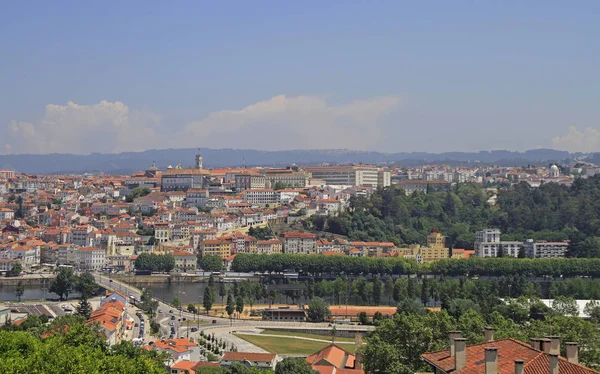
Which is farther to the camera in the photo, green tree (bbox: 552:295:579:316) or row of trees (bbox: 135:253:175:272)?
row of trees (bbox: 135:253:175:272)

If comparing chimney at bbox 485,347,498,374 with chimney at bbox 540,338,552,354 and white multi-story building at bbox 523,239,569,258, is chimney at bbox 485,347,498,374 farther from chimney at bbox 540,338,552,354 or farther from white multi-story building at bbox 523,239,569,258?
white multi-story building at bbox 523,239,569,258

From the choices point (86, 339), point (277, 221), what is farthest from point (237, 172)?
point (86, 339)

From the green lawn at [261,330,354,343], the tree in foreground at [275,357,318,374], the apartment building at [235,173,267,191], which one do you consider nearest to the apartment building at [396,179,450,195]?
the apartment building at [235,173,267,191]

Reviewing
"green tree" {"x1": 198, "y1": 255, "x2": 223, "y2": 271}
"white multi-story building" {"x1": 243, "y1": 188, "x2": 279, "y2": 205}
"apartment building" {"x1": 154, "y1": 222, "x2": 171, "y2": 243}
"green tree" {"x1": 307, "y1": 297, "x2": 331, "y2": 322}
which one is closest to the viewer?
"green tree" {"x1": 307, "y1": 297, "x2": 331, "y2": 322}

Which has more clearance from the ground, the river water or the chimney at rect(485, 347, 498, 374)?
the chimney at rect(485, 347, 498, 374)

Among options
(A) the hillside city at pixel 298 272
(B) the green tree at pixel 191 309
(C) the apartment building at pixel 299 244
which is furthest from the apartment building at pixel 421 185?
(B) the green tree at pixel 191 309

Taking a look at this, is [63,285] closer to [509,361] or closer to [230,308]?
[230,308]

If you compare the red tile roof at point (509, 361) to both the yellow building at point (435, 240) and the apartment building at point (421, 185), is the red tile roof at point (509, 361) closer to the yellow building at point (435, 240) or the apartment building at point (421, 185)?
the yellow building at point (435, 240)

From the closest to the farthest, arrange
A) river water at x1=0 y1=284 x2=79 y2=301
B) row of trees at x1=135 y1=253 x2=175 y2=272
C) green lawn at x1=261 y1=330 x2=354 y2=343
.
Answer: green lawn at x1=261 y1=330 x2=354 y2=343, river water at x1=0 y1=284 x2=79 y2=301, row of trees at x1=135 y1=253 x2=175 y2=272
